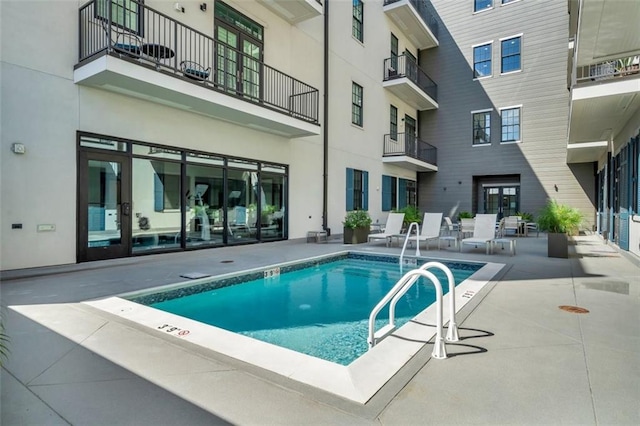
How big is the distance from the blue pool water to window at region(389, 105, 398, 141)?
10577 millimetres

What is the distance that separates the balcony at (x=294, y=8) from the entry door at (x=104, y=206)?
601 cm

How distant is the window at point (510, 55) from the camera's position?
17.1 meters

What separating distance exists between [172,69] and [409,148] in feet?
43.1

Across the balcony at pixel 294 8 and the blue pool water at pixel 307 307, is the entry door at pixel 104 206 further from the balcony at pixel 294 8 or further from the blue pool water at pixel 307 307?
the balcony at pixel 294 8

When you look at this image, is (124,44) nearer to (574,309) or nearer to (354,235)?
(354,235)

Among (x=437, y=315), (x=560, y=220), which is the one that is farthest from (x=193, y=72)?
(x=560, y=220)

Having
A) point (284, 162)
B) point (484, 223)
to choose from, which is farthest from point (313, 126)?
point (484, 223)

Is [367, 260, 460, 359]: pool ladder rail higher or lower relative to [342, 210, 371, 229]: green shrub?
lower

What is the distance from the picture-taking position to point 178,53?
7.91 meters

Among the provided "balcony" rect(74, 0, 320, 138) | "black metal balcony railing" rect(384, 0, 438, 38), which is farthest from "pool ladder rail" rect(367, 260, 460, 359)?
"black metal balcony railing" rect(384, 0, 438, 38)

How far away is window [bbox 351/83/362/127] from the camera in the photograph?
45.7 feet

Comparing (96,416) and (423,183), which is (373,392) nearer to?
(96,416)

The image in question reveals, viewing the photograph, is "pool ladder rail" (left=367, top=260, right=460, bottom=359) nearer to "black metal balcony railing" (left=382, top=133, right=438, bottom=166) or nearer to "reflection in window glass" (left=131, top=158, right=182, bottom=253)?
"reflection in window glass" (left=131, top=158, right=182, bottom=253)

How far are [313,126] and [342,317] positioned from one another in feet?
23.3
